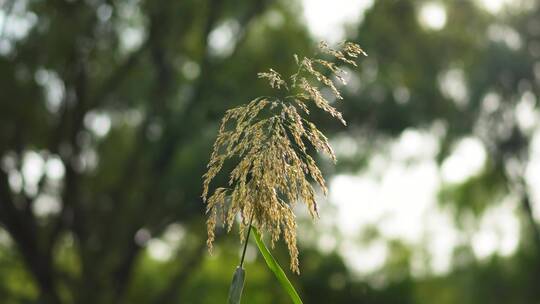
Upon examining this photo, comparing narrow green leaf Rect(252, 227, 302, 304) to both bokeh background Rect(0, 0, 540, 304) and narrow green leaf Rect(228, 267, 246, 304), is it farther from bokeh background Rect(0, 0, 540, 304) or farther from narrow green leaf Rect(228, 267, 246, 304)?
bokeh background Rect(0, 0, 540, 304)

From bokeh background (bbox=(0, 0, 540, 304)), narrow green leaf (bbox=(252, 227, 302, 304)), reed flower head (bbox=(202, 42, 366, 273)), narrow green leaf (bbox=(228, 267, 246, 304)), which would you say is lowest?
narrow green leaf (bbox=(228, 267, 246, 304))

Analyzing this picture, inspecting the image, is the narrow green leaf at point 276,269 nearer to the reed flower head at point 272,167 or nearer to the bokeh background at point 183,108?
the reed flower head at point 272,167

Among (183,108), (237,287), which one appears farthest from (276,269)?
(183,108)

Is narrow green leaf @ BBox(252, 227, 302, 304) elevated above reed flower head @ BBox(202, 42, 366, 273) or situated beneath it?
situated beneath

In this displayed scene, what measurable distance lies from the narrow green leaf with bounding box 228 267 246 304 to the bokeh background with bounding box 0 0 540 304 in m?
6.44

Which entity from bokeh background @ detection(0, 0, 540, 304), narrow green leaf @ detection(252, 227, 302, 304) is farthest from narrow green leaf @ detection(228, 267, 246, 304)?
bokeh background @ detection(0, 0, 540, 304)

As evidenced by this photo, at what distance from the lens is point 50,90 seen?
9328 mm

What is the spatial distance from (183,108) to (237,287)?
7.52 meters

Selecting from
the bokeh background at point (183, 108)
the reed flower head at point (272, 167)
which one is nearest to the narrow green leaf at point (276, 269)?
the reed flower head at point (272, 167)

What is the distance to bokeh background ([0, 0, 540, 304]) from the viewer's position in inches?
338

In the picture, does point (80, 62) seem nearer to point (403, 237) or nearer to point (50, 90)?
point (50, 90)

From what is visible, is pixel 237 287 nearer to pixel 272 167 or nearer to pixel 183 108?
pixel 272 167

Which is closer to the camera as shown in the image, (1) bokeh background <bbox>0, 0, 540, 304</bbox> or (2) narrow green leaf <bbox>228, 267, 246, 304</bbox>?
(2) narrow green leaf <bbox>228, 267, 246, 304</bbox>

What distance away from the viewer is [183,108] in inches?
345
